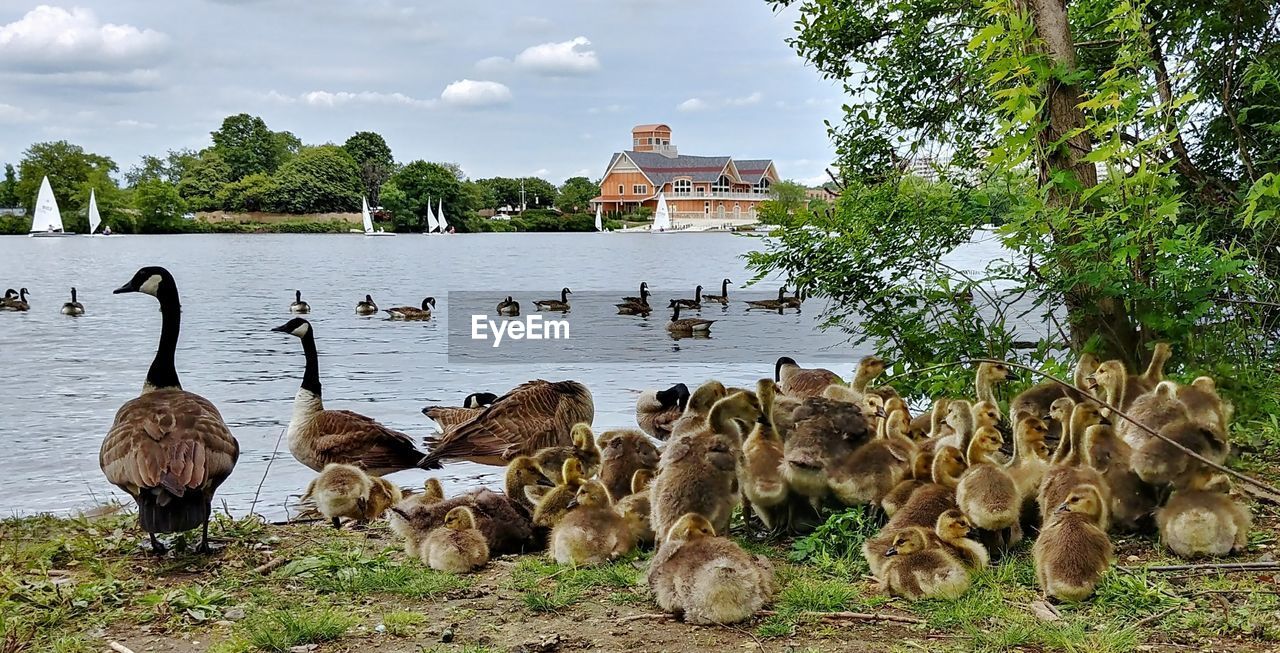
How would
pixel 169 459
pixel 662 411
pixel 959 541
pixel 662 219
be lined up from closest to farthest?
1. pixel 959 541
2. pixel 169 459
3. pixel 662 411
4. pixel 662 219

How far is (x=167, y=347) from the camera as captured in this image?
7.29 m

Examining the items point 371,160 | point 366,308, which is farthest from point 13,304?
point 371,160

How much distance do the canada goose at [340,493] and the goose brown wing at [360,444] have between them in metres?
1.90

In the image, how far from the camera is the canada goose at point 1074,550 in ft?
14.8

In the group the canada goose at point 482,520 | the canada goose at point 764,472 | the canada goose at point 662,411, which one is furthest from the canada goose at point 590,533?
the canada goose at point 662,411

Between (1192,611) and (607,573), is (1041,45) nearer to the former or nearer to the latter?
(1192,611)

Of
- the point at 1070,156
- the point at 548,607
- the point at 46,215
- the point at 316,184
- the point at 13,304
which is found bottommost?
the point at 13,304

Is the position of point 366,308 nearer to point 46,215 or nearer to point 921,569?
point 921,569

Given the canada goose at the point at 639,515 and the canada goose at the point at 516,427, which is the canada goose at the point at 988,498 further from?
the canada goose at the point at 516,427

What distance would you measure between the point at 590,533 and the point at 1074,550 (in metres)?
2.31

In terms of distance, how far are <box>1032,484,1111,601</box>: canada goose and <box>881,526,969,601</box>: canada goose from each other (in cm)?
35

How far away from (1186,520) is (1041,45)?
361 centimetres

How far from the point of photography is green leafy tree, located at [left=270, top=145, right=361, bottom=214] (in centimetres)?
12525

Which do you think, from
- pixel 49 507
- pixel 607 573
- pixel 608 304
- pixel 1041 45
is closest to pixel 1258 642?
pixel 607 573
